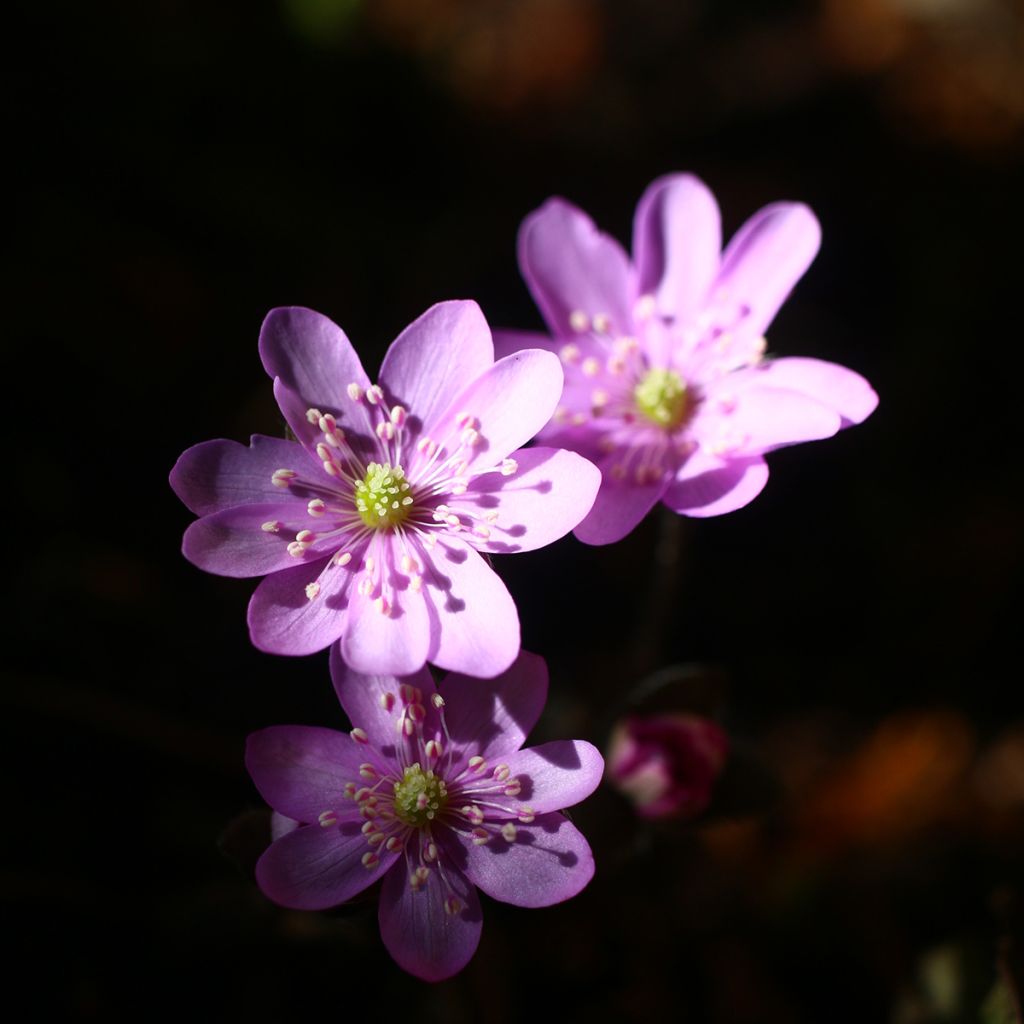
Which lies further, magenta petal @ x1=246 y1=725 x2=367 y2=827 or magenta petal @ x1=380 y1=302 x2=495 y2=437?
magenta petal @ x1=380 y1=302 x2=495 y2=437

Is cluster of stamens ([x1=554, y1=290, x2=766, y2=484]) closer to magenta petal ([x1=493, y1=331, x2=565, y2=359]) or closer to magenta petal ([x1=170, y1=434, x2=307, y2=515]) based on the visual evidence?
magenta petal ([x1=493, y1=331, x2=565, y2=359])

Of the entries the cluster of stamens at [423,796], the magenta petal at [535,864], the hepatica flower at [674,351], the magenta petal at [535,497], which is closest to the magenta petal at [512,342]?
the hepatica flower at [674,351]

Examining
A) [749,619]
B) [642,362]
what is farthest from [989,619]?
[642,362]

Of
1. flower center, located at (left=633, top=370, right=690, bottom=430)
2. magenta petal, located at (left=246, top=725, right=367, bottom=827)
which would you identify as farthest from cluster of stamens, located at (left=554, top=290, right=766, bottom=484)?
magenta petal, located at (left=246, top=725, right=367, bottom=827)

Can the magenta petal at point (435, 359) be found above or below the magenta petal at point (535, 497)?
above

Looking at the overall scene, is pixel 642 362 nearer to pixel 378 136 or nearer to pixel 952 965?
pixel 952 965

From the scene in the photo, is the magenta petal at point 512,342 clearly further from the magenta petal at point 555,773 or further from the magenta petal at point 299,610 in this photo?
the magenta petal at point 555,773
